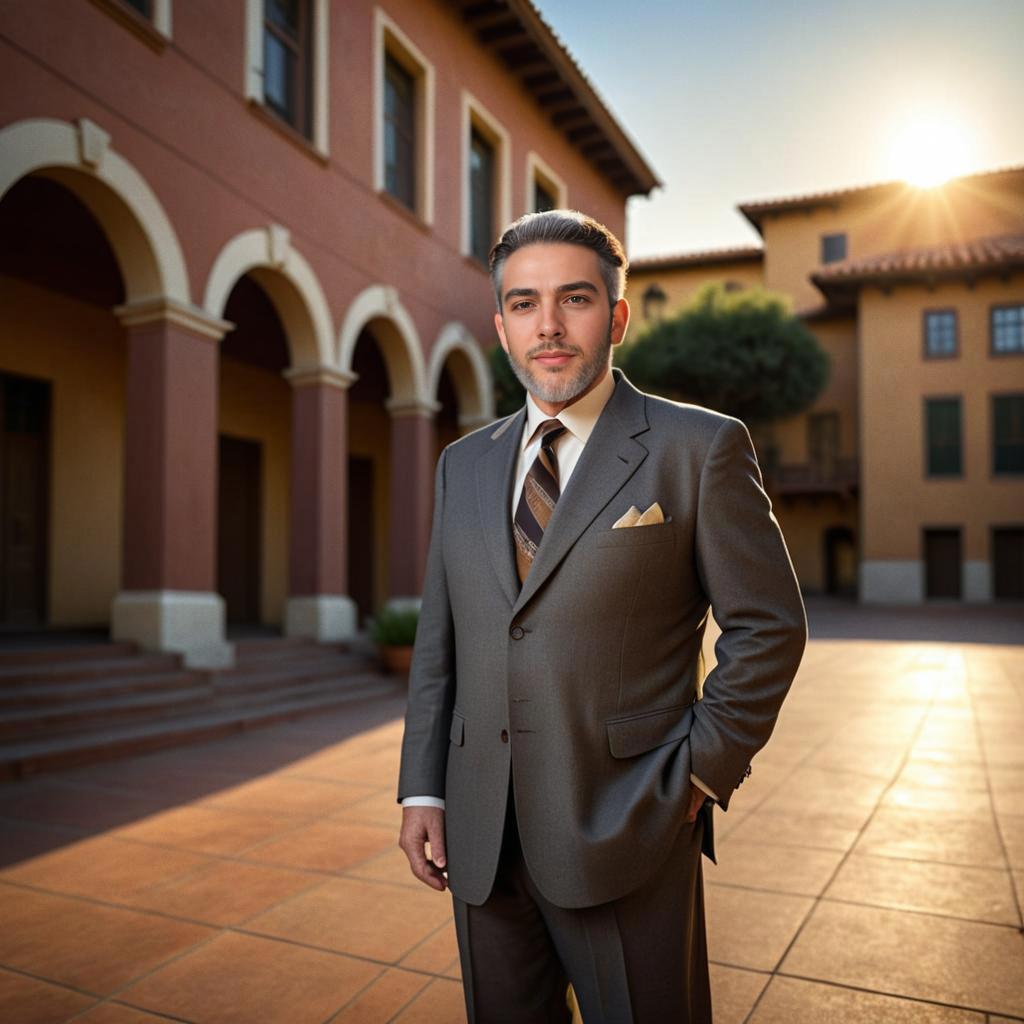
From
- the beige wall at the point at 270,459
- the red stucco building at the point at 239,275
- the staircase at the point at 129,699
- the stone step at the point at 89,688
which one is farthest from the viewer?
the beige wall at the point at 270,459

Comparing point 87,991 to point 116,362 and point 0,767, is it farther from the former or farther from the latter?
point 116,362

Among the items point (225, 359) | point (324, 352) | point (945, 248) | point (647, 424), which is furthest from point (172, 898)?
point (945, 248)

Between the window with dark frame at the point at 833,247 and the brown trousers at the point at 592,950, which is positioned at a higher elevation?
the window with dark frame at the point at 833,247

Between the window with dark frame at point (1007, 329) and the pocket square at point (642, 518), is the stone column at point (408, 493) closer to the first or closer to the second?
the pocket square at point (642, 518)

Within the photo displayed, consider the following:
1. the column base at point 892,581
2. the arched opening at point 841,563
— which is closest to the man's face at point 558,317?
the column base at point 892,581

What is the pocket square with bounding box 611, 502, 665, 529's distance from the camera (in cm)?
166

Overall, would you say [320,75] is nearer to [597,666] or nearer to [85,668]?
[85,668]

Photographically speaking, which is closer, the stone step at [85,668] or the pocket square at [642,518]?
the pocket square at [642,518]

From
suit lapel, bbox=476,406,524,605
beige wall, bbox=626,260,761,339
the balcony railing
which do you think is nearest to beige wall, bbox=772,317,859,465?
the balcony railing

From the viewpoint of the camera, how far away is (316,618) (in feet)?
34.8

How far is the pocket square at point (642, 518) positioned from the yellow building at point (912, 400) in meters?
23.7

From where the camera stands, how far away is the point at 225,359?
44.9 feet

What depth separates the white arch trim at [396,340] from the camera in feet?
37.5

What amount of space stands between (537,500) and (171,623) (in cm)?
708
